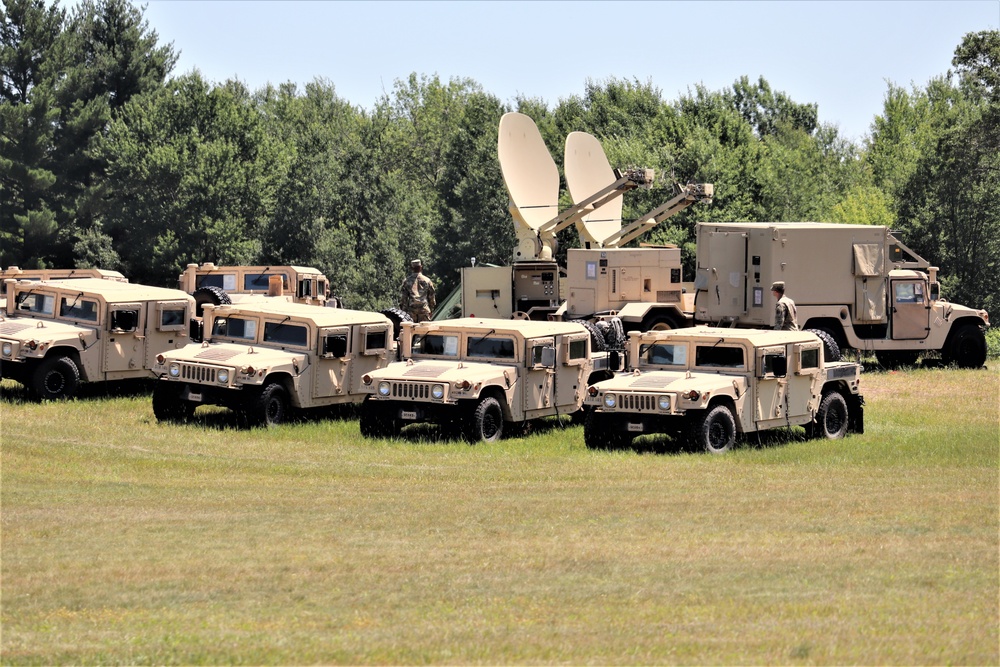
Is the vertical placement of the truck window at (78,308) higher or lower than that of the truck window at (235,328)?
higher

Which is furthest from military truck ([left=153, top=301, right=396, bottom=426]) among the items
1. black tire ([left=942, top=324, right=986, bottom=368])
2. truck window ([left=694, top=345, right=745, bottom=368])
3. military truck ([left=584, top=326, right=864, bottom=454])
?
black tire ([left=942, top=324, right=986, bottom=368])

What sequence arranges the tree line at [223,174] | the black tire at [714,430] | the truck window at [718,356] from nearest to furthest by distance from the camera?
1. the black tire at [714,430]
2. the truck window at [718,356]
3. the tree line at [223,174]

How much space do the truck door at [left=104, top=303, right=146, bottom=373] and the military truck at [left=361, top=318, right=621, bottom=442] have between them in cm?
451

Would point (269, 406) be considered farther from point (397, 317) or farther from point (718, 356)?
point (718, 356)

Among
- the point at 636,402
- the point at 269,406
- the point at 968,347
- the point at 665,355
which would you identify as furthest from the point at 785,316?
the point at 968,347

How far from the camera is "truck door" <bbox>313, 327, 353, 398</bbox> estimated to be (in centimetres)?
2170

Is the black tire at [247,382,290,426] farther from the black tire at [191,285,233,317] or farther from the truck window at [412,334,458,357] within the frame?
the black tire at [191,285,233,317]

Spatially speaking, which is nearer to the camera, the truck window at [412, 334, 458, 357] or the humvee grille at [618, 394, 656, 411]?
the humvee grille at [618, 394, 656, 411]

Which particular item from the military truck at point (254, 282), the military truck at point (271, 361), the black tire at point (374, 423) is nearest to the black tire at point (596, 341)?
the military truck at point (271, 361)

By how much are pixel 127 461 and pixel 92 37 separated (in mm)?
46768

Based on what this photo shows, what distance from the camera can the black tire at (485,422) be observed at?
64.4 feet

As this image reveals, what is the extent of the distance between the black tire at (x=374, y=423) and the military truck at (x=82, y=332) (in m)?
5.51

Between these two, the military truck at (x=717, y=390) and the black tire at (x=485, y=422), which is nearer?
the military truck at (x=717, y=390)

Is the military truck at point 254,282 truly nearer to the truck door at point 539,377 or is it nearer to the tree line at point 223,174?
the truck door at point 539,377
